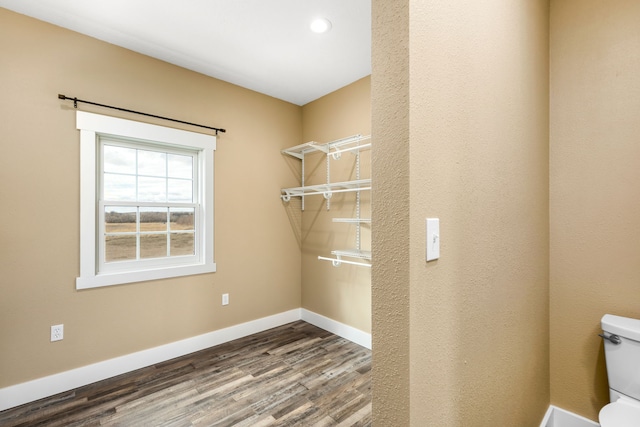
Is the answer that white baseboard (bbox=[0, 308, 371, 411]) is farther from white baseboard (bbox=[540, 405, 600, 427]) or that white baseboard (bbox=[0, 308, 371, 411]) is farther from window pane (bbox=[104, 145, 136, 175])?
window pane (bbox=[104, 145, 136, 175])

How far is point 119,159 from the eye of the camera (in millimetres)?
2377

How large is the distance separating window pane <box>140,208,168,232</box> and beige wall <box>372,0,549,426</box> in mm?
2363

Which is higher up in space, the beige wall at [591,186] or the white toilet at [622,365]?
the beige wall at [591,186]

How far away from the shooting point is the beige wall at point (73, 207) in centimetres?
189

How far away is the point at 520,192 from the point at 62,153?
2.86 meters

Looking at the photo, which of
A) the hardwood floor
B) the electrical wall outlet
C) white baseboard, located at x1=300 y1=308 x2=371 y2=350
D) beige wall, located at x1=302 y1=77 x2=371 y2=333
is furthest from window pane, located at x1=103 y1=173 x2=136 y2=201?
white baseboard, located at x1=300 y1=308 x2=371 y2=350

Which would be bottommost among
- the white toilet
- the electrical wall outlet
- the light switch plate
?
the electrical wall outlet

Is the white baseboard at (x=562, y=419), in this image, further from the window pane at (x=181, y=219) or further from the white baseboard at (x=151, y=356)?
the window pane at (x=181, y=219)

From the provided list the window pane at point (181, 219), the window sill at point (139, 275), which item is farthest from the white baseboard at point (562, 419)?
the window pane at point (181, 219)

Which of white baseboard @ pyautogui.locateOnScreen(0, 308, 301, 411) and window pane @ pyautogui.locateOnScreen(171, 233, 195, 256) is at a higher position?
window pane @ pyautogui.locateOnScreen(171, 233, 195, 256)

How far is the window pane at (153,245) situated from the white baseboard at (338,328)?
1696 millimetres

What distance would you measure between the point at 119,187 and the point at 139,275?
0.74m

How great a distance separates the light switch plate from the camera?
76 cm

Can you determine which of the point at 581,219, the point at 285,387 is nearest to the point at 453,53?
the point at 581,219
